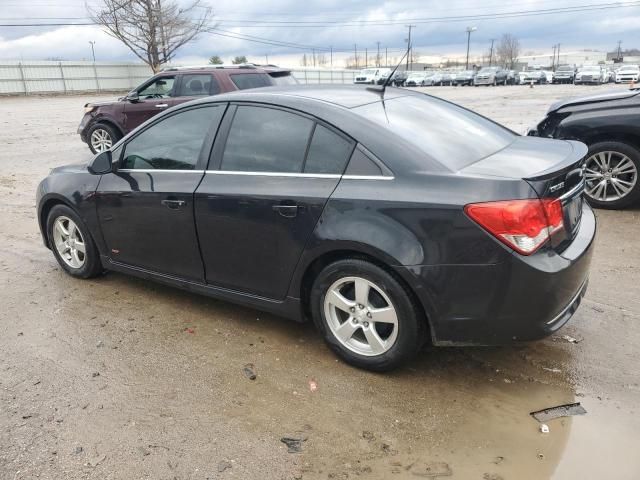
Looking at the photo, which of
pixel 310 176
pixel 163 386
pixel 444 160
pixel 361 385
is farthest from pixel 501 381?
pixel 163 386

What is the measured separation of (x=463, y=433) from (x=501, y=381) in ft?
1.88

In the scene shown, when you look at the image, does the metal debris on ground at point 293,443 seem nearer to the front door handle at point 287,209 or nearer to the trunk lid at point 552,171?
the front door handle at point 287,209

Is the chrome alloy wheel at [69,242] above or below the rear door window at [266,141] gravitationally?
below

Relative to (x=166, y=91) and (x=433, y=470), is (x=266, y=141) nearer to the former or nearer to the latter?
(x=433, y=470)

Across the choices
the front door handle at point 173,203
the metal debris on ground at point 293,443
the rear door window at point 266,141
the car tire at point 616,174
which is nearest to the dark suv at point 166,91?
the car tire at point 616,174

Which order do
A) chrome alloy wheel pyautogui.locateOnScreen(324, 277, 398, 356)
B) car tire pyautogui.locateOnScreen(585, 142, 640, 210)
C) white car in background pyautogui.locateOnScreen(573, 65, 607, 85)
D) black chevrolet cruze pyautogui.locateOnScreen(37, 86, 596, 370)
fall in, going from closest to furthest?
black chevrolet cruze pyautogui.locateOnScreen(37, 86, 596, 370) → chrome alloy wheel pyautogui.locateOnScreen(324, 277, 398, 356) → car tire pyautogui.locateOnScreen(585, 142, 640, 210) → white car in background pyautogui.locateOnScreen(573, 65, 607, 85)

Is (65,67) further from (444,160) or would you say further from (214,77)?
(444,160)

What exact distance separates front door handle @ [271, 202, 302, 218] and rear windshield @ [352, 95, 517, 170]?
2.32 feet

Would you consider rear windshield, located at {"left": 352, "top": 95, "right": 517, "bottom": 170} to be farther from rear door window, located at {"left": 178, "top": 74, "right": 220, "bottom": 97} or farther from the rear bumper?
rear door window, located at {"left": 178, "top": 74, "right": 220, "bottom": 97}

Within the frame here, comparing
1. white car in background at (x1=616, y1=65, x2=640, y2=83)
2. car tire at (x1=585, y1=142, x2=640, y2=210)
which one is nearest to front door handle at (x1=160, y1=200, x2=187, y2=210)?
car tire at (x1=585, y1=142, x2=640, y2=210)

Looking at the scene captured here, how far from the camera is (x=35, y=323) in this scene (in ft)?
13.5

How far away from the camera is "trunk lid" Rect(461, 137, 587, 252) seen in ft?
9.46

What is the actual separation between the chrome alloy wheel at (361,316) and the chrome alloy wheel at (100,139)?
9853 millimetres

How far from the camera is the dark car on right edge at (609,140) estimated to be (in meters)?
6.30
